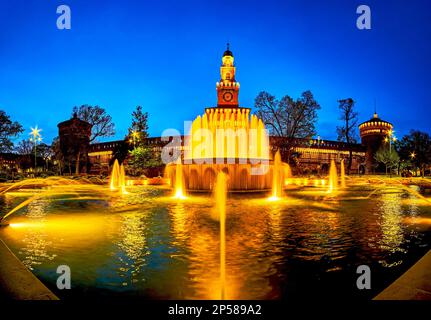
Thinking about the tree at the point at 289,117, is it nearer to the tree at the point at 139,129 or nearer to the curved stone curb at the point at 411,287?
the tree at the point at 139,129

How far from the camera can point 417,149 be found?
4972 centimetres

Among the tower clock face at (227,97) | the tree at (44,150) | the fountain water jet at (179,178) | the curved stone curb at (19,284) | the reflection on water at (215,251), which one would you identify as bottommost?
the reflection on water at (215,251)

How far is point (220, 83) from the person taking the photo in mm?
52812

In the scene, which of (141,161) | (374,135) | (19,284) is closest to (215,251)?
(19,284)

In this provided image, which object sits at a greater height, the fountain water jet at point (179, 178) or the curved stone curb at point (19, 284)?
the fountain water jet at point (179, 178)

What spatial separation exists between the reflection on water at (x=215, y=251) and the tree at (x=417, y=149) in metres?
45.0

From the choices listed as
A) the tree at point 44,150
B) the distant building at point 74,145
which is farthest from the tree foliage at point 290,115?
the tree at point 44,150

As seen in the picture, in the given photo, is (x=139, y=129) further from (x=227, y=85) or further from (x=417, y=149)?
(x=417, y=149)

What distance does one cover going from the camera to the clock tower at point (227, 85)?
2072 inches

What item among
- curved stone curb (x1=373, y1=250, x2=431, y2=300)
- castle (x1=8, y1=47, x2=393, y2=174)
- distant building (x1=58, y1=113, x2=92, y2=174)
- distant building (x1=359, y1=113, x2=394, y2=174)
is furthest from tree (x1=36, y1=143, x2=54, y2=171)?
curved stone curb (x1=373, y1=250, x2=431, y2=300)

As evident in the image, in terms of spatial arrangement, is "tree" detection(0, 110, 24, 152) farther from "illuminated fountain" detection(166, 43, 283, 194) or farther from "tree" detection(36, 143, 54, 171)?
"tree" detection(36, 143, 54, 171)

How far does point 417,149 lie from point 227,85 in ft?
96.3
